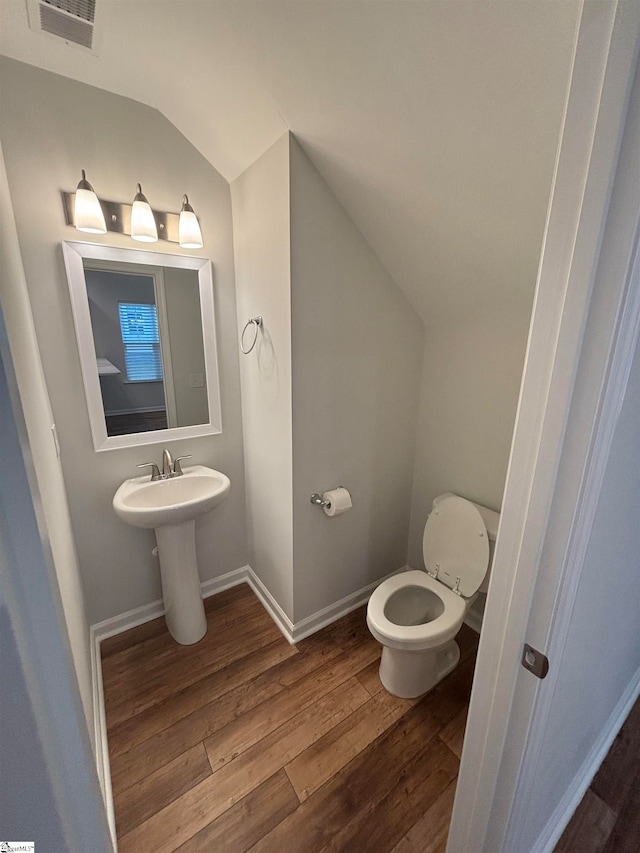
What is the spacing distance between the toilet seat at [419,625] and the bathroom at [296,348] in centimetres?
37

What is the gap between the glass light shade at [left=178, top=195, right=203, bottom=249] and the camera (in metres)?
1.54

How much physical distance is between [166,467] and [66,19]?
1636mm

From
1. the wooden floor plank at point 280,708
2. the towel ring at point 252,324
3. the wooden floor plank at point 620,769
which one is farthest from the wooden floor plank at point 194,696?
the towel ring at point 252,324

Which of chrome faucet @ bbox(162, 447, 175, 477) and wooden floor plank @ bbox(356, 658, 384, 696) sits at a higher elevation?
chrome faucet @ bbox(162, 447, 175, 477)

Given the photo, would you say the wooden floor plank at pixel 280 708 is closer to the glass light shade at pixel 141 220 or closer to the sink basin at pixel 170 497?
the sink basin at pixel 170 497

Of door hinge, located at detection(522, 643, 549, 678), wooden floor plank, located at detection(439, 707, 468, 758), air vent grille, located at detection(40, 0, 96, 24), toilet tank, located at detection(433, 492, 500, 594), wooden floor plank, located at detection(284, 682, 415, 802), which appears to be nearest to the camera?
door hinge, located at detection(522, 643, 549, 678)

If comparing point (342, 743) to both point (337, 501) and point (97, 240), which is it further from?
point (97, 240)

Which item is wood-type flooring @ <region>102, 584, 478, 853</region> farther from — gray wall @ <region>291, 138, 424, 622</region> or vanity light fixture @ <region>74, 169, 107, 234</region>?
vanity light fixture @ <region>74, 169, 107, 234</region>

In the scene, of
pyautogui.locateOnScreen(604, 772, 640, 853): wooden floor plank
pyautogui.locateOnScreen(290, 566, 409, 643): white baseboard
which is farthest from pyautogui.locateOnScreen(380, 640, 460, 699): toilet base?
pyautogui.locateOnScreen(604, 772, 640, 853): wooden floor plank

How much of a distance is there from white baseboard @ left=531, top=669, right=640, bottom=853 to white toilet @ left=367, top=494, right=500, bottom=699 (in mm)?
527

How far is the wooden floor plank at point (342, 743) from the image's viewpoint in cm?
124

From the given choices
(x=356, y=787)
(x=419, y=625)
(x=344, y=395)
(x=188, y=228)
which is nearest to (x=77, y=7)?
(x=188, y=228)

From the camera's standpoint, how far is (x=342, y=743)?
1351 millimetres

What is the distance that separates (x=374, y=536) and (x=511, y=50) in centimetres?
198
